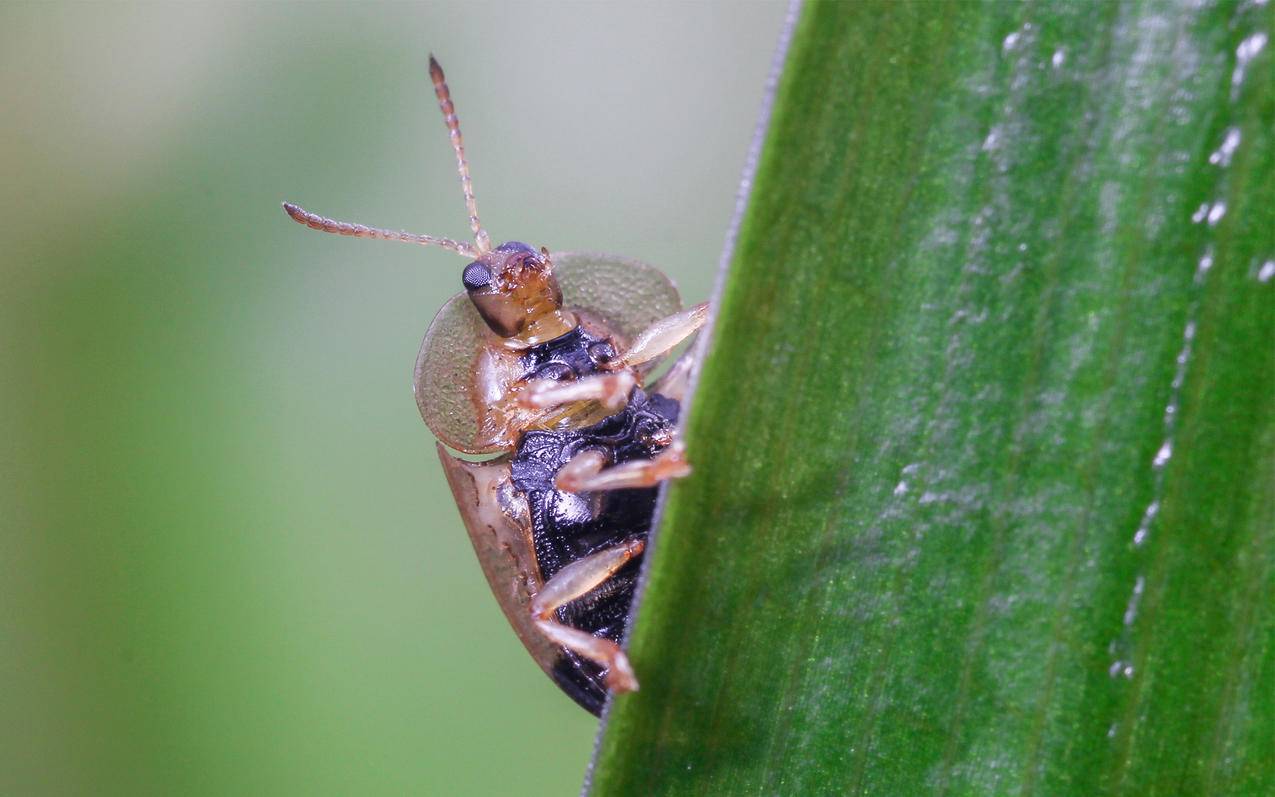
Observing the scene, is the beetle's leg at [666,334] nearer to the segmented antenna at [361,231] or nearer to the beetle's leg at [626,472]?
the beetle's leg at [626,472]

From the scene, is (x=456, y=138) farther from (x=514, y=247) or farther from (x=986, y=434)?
(x=986, y=434)

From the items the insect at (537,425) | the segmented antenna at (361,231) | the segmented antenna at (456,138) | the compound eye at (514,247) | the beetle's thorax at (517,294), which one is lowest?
the insect at (537,425)

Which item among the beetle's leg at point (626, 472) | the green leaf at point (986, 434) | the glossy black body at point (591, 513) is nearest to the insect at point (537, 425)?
the glossy black body at point (591, 513)

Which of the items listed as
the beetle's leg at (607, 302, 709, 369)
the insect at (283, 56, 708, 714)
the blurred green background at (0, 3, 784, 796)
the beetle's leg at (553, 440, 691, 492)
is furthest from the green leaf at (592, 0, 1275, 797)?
the blurred green background at (0, 3, 784, 796)

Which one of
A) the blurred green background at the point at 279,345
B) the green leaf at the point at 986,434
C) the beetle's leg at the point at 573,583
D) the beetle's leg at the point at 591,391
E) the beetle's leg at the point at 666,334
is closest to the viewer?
the green leaf at the point at 986,434

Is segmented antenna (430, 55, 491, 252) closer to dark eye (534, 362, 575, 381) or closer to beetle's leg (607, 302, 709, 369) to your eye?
dark eye (534, 362, 575, 381)

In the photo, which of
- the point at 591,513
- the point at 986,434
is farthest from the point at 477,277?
the point at 986,434

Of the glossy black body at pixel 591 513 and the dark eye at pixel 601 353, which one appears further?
the dark eye at pixel 601 353
